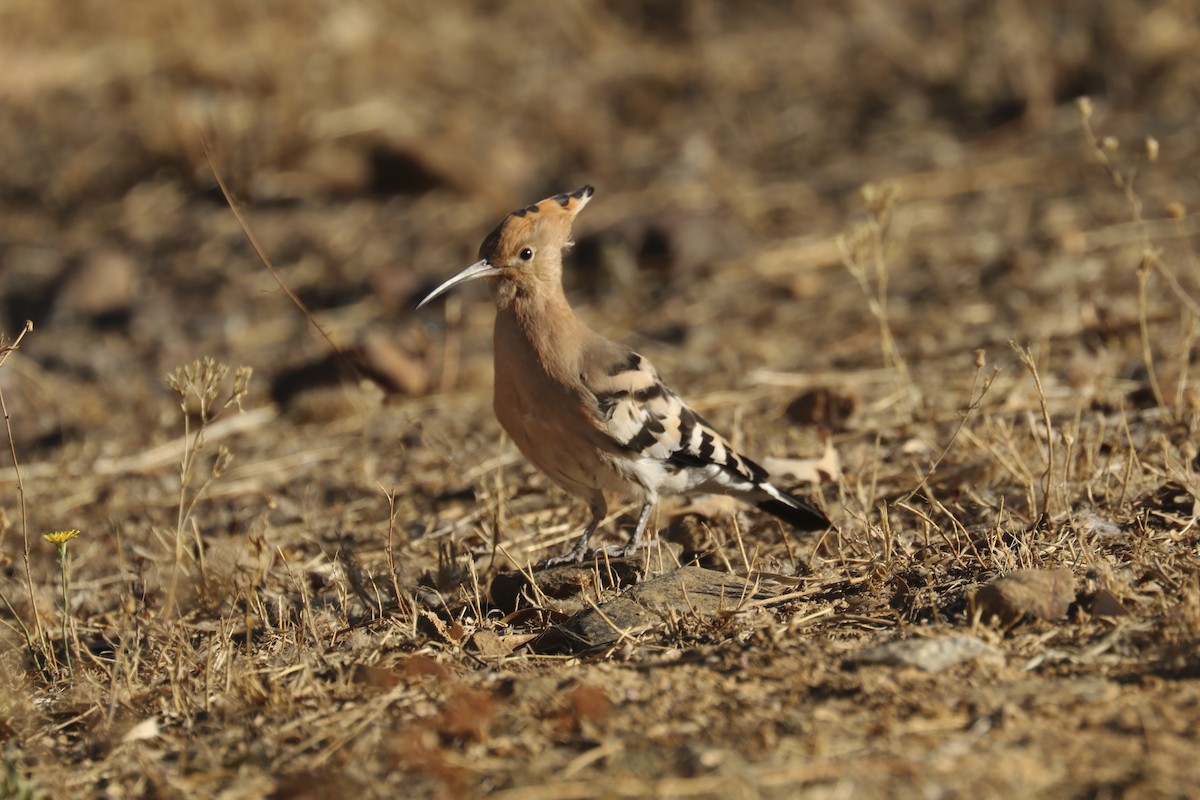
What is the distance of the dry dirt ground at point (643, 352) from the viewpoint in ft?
9.23

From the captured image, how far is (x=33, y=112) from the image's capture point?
8.83 metres

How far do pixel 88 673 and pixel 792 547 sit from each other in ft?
6.20

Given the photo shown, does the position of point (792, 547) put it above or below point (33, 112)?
below

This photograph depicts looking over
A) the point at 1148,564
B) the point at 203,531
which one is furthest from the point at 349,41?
the point at 1148,564

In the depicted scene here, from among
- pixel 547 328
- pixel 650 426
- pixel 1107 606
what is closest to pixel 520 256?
pixel 547 328

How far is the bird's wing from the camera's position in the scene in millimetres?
3951

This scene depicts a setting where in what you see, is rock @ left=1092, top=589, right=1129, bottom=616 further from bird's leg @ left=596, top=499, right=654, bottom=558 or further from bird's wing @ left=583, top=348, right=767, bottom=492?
bird's leg @ left=596, top=499, right=654, bottom=558

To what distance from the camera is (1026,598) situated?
311 cm

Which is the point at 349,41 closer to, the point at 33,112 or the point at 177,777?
the point at 33,112

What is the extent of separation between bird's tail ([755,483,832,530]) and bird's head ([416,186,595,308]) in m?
0.90

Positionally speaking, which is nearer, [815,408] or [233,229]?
[815,408]

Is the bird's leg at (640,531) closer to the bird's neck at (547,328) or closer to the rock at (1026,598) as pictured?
the bird's neck at (547,328)

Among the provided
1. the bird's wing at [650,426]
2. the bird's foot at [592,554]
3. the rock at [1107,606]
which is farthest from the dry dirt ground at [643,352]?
the bird's wing at [650,426]

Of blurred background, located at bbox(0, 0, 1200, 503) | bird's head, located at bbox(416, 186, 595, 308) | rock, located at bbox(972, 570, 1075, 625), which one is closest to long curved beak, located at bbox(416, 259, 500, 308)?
bird's head, located at bbox(416, 186, 595, 308)
